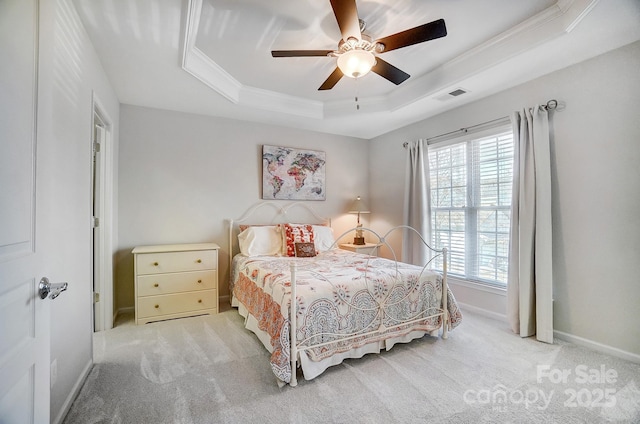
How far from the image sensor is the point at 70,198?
1834 mm

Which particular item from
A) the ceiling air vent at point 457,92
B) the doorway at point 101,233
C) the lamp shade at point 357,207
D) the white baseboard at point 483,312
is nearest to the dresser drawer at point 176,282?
the doorway at point 101,233

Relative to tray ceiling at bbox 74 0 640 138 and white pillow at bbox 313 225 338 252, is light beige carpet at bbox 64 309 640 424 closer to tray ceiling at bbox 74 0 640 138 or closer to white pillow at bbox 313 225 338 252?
white pillow at bbox 313 225 338 252

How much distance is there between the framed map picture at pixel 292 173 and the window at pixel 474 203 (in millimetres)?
1667

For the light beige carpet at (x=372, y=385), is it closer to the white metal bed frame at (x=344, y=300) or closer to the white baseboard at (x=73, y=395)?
the white baseboard at (x=73, y=395)

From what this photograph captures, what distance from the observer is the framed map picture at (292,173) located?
414 cm

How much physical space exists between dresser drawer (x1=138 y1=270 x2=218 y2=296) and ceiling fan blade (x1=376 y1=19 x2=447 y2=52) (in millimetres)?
2893

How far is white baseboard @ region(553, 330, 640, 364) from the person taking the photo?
2275 mm

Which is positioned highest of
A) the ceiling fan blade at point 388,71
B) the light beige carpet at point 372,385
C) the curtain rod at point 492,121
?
the ceiling fan blade at point 388,71

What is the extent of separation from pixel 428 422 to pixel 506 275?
2.15 meters

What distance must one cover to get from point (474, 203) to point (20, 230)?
3815mm

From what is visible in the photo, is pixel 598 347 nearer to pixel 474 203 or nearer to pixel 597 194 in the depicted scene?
pixel 597 194

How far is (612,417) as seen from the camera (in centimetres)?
167

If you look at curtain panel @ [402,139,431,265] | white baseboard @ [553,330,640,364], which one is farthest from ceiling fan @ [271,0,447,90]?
white baseboard @ [553,330,640,364]

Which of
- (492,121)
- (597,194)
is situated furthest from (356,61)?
(597,194)
